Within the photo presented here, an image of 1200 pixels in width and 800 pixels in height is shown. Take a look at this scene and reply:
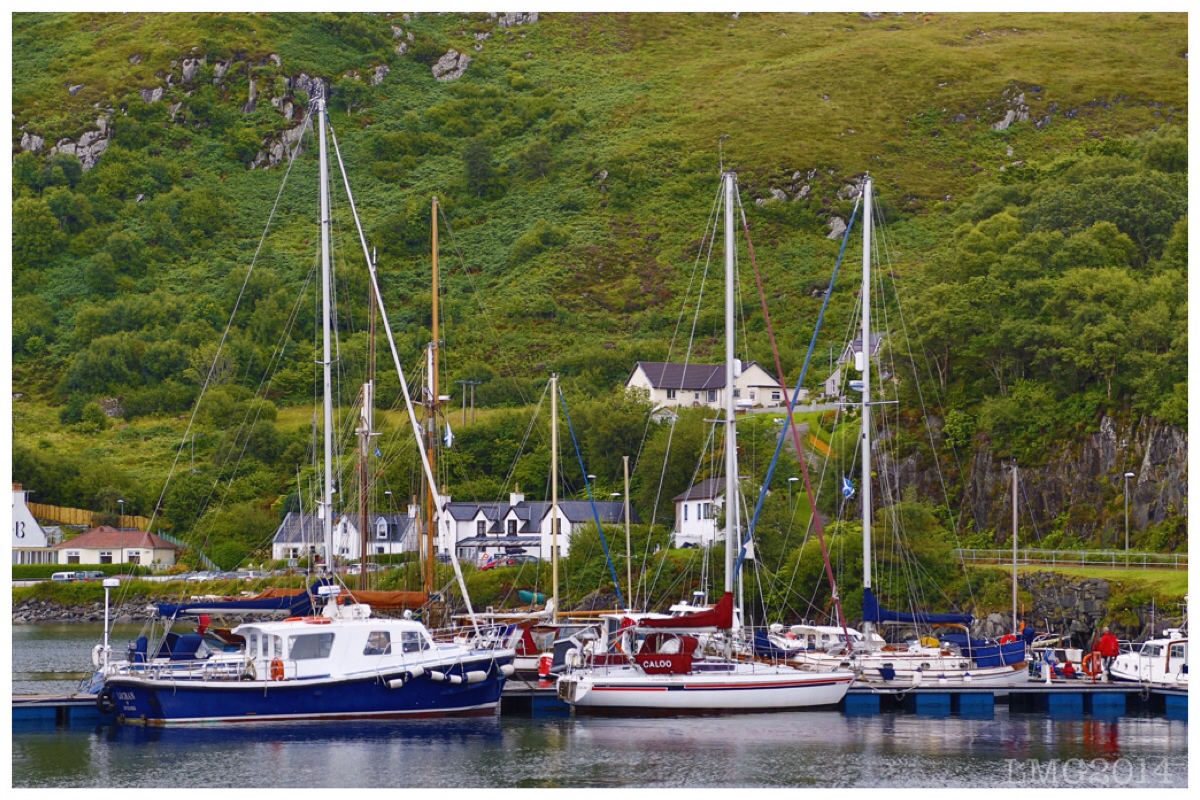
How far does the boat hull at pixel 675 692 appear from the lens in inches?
1781

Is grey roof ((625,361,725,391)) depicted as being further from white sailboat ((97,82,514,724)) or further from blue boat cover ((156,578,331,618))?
white sailboat ((97,82,514,724))

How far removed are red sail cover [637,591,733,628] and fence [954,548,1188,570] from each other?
93.5 ft

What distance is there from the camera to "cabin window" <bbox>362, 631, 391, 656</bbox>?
4400 centimetres

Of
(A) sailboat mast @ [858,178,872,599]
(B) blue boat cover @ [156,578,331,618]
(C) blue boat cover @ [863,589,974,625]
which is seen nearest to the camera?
(B) blue boat cover @ [156,578,331,618]

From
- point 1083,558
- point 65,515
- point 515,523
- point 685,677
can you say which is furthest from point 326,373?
point 65,515

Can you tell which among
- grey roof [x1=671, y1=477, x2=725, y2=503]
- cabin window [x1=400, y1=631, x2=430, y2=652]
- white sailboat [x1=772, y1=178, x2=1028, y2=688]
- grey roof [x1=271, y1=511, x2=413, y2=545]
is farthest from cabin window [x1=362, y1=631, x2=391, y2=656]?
grey roof [x1=271, y1=511, x2=413, y2=545]

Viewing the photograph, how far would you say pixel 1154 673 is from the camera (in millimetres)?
50312

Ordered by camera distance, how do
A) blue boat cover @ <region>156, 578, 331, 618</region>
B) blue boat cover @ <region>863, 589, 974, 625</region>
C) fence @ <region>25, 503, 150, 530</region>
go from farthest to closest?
fence @ <region>25, 503, 150, 530</region>
blue boat cover @ <region>863, 589, 974, 625</region>
blue boat cover @ <region>156, 578, 331, 618</region>

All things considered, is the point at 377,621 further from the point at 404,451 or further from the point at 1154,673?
the point at 404,451

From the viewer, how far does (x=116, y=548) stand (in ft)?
415

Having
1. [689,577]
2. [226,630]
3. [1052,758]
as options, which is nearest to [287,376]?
[689,577]

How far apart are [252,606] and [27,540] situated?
8833cm

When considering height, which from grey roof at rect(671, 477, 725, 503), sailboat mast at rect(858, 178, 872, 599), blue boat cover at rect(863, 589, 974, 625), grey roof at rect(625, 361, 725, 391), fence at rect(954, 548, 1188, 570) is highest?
grey roof at rect(625, 361, 725, 391)

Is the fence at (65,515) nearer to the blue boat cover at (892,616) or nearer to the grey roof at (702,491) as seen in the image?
the grey roof at (702,491)
